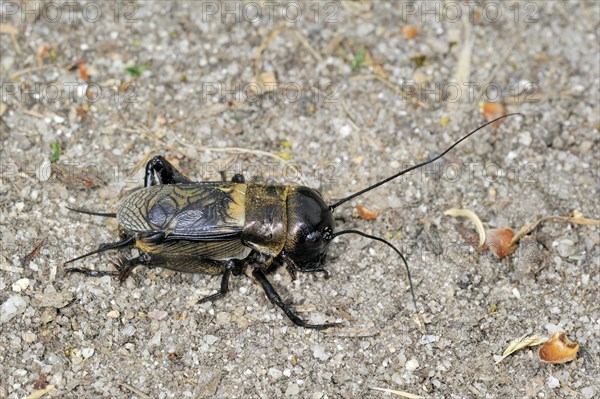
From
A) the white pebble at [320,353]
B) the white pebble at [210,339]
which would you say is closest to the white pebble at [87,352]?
the white pebble at [210,339]

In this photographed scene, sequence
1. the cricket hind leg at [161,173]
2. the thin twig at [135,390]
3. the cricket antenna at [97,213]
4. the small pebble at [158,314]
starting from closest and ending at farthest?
the thin twig at [135,390] → the small pebble at [158,314] → the cricket antenna at [97,213] → the cricket hind leg at [161,173]

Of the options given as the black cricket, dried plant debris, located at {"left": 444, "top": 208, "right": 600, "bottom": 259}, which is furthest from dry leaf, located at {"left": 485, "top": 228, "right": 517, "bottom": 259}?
the black cricket

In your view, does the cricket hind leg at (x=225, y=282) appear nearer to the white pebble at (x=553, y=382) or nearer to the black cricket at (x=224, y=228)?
the black cricket at (x=224, y=228)

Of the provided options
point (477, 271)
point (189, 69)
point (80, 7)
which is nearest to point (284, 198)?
point (477, 271)

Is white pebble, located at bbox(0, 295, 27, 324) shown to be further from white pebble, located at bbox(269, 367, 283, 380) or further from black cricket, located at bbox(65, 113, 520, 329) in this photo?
white pebble, located at bbox(269, 367, 283, 380)

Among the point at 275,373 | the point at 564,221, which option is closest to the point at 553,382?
the point at 564,221

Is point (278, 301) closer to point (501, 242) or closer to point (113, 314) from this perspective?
point (113, 314)
